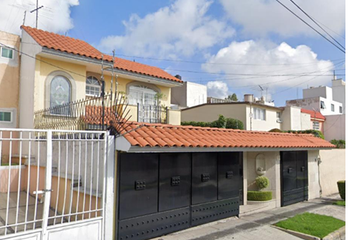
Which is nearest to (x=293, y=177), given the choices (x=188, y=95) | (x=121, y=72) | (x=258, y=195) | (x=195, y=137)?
(x=258, y=195)

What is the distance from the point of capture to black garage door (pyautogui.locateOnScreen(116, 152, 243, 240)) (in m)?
5.90

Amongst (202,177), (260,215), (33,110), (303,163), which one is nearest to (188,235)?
(202,177)

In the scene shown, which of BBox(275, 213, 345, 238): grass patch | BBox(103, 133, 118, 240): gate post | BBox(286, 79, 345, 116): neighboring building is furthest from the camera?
BBox(286, 79, 345, 116): neighboring building

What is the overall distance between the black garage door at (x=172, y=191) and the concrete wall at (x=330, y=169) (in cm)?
817

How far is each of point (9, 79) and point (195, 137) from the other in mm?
8295

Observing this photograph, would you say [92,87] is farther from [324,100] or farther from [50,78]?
[324,100]

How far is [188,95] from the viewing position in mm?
30656

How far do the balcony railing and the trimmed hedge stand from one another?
14.7 ft

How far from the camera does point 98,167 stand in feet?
18.8

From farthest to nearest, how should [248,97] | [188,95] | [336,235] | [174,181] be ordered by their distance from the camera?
[188,95] < [248,97] < [336,235] < [174,181]

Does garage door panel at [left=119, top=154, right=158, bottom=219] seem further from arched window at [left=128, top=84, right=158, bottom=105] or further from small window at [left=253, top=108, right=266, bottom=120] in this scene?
small window at [left=253, top=108, right=266, bottom=120]

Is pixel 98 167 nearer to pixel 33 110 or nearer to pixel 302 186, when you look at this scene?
pixel 33 110

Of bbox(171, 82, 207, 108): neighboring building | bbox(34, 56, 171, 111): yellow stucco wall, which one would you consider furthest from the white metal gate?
bbox(171, 82, 207, 108): neighboring building
